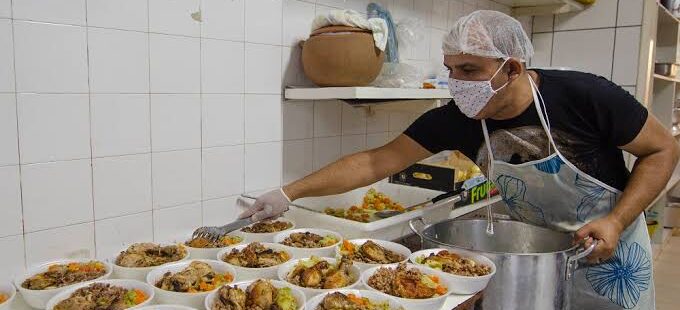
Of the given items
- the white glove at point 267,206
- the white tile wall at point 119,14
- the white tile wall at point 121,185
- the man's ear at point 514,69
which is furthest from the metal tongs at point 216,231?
the man's ear at point 514,69

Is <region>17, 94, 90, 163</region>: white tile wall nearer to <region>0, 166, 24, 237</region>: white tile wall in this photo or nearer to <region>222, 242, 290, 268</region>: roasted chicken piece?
<region>0, 166, 24, 237</region>: white tile wall

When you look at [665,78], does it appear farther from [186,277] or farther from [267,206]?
[186,277]

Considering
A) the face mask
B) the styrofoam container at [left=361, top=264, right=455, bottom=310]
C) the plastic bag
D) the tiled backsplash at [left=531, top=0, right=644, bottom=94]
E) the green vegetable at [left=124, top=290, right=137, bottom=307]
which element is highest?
the tiled backsplash at [left=531, top=0, right=644, bottom=94]

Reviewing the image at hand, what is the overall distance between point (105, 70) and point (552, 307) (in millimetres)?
1340

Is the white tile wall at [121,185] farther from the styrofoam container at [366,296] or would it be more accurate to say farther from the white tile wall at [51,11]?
the styrofoam container at [366,296]

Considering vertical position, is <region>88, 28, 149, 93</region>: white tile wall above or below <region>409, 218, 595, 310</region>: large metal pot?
above

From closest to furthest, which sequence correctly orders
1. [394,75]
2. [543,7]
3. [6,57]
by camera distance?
[6,57] → [394,75] → [543,7]

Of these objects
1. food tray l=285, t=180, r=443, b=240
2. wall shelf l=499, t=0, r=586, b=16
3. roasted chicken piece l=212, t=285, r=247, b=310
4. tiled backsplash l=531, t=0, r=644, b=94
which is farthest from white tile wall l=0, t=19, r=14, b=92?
tiled backsplash l=531, t=0, r=644, b=94

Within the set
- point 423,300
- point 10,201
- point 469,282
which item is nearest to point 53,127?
point 10,201

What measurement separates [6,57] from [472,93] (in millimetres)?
1194

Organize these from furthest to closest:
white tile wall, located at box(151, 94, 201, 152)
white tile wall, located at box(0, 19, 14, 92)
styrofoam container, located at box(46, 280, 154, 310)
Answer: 1. white tile wall, located at box(151, 94, 201, 152)
2. white tile wall, located at box(0, 19, 14, 92)
3. styrofoam container, located at box(46, 280, 154, 310)

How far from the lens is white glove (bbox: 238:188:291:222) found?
1584 mm

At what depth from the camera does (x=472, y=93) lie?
1452 millimetres

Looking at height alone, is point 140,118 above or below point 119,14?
below
